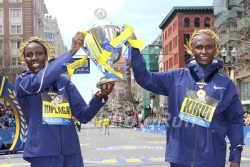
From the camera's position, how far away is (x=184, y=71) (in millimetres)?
4652

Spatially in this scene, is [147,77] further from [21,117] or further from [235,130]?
[21,117]

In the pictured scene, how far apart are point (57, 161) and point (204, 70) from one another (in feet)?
4.96

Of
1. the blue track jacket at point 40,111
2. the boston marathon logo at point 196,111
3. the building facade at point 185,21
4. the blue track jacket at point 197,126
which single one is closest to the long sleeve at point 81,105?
the blue track jacket at point 40,111

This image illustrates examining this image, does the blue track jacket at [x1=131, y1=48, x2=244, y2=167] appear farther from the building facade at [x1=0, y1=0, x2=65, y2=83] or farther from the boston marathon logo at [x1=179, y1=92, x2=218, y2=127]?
the building facade at [x1=0, y1=0, x2=65, y2=83]

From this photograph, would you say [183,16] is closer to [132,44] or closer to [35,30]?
[35,30]

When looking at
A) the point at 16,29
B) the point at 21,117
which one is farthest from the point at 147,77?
the point at 16,29

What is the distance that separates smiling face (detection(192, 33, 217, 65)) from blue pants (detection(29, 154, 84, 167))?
4.60 feet

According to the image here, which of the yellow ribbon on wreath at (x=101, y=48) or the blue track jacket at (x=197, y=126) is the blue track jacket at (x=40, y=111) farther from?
the blue track jacket at (x=197, y=126)

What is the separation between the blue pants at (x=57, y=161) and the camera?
4388 mm

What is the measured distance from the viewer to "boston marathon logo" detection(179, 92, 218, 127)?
177 inches

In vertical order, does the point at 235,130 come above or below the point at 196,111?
below

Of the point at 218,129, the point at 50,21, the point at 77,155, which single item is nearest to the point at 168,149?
the point at 218,129

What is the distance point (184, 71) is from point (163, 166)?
8.78 meters

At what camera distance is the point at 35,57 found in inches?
180
